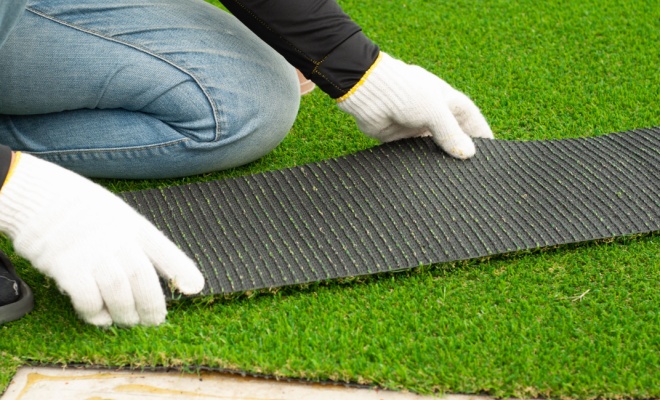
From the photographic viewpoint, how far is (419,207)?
5.34ft

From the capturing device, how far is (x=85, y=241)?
125 centimetres

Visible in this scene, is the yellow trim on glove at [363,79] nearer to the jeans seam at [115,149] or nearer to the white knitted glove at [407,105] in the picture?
the white knitted glove at [407,105]

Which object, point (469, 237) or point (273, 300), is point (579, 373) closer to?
point (469, 237)

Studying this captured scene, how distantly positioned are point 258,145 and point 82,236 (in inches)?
26.1

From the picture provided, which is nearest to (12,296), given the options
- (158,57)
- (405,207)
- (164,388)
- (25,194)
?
(25,194)

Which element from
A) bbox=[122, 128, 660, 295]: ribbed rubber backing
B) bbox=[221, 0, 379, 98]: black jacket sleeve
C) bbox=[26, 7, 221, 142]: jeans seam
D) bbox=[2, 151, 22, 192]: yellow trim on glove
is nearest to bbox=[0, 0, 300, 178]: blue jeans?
bbox=[26, 7, 221, 142]: jeans seam

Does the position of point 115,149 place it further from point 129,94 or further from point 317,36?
point 317,36

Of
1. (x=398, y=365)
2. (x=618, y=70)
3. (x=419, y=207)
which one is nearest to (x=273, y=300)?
(x=398, y=365)

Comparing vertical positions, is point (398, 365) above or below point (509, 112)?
below

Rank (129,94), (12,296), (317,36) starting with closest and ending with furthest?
(12,296), (317,36), (129,94)

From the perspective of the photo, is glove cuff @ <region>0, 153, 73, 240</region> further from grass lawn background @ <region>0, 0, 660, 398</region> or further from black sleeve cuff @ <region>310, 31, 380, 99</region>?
black sleeve cuff @ <region>310, 31, 380, 99</region>

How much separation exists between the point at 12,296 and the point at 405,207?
2.54 feet

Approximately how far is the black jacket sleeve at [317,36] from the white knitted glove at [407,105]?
33 millimetres

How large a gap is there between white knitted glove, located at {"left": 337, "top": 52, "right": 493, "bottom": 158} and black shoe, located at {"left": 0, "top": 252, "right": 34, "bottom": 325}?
0.74m
